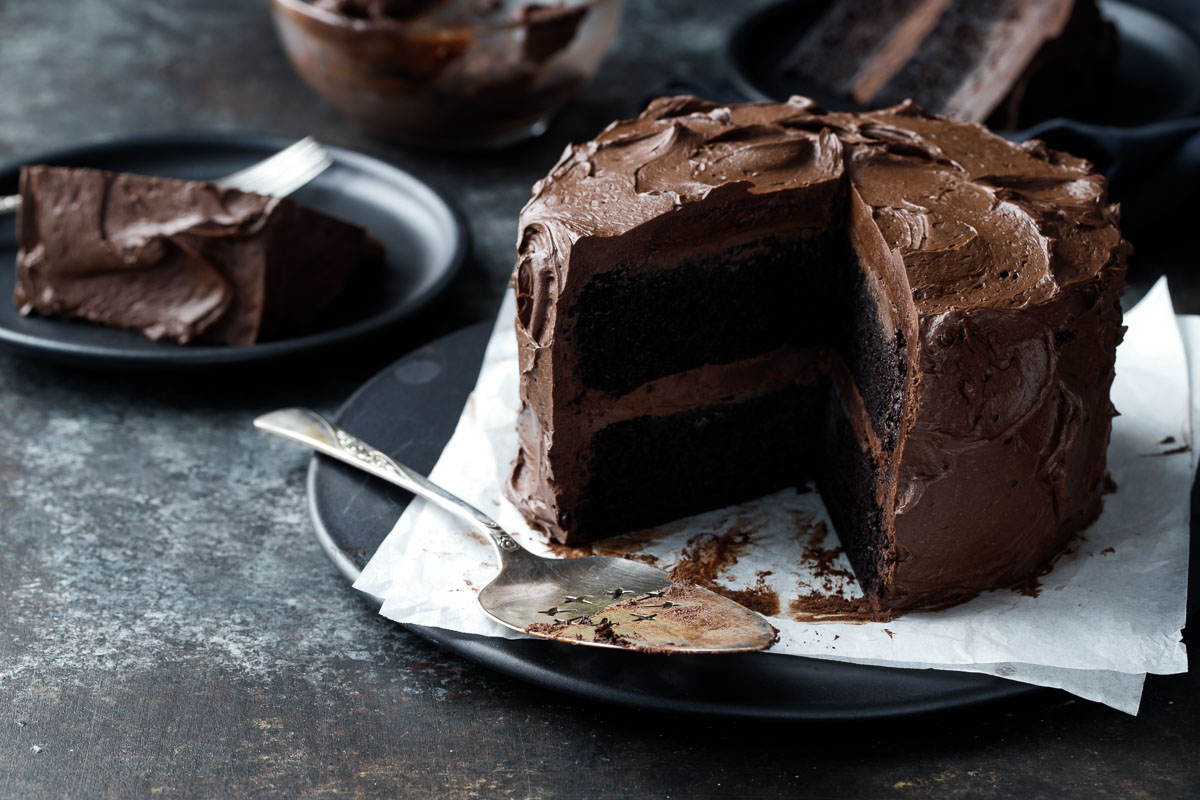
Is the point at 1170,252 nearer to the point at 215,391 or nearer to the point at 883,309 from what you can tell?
the point at 883,309

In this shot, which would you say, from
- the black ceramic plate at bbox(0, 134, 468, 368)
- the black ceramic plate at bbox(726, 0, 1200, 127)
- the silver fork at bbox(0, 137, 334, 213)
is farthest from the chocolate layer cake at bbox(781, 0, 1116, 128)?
the silver fork at bbox(0, 137, 334, 213)

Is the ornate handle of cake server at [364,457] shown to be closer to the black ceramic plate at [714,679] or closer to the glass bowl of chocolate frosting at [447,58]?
the black ceramic plate at [714,679]

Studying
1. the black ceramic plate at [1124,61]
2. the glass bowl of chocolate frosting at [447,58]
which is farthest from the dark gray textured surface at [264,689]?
the black ceramic plate at [1124,61]

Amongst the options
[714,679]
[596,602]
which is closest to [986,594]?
[714,679]

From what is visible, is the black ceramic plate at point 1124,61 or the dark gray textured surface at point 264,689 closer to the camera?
the dark gray textured surface at point 264,689

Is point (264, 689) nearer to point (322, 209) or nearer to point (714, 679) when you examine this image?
point (714, 679)

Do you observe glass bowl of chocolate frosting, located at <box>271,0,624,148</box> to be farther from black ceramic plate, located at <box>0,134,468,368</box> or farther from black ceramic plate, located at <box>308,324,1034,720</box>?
black ceramic plate, located at <box>308,324,1034,720</box>
